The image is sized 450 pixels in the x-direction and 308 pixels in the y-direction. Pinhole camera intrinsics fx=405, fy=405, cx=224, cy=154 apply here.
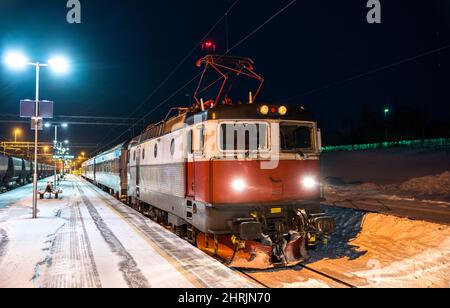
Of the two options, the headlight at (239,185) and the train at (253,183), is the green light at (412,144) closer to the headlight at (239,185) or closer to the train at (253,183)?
the train at (253,183)

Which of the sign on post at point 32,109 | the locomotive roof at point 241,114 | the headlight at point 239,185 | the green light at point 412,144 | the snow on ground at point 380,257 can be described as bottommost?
the snow on ground at point 380,257

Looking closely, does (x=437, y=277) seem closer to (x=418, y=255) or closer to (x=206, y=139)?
(x=418, y=255)

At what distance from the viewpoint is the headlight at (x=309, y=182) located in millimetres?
9180

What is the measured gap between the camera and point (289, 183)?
9.00 meters

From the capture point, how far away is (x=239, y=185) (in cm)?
856

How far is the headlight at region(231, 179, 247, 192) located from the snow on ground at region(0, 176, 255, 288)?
156 centimetres

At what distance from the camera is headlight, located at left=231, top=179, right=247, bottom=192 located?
8547mm

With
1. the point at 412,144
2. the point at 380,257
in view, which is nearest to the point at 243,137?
the point at 380,257

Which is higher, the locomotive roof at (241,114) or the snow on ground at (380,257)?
the locomotive roof at (241,114)

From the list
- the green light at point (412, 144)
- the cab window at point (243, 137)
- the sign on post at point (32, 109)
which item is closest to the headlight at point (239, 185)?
the cab window at point (243, 137)

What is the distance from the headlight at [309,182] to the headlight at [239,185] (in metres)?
1.50

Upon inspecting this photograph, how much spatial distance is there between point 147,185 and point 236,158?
6.84 m

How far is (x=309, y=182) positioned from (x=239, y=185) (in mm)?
1748
